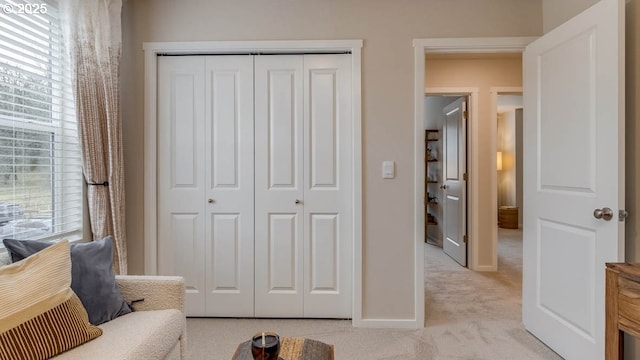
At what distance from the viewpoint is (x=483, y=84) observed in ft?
13.3

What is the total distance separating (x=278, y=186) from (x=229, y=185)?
1.22 ft

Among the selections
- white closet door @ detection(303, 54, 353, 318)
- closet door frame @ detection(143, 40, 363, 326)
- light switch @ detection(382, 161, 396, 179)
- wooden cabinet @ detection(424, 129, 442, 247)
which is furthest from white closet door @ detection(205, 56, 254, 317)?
wooden cabinet @ detection(424, 129, 442, 247)

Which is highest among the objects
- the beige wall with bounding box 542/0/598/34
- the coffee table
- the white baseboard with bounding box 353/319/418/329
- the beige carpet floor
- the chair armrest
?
the beige wall with bounding box 542/0/598/34

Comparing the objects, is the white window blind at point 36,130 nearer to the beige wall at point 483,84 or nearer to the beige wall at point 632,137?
the beige wall at point 632,137

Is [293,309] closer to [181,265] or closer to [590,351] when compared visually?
[181,265]

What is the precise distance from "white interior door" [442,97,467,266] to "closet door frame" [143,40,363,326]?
216 cm

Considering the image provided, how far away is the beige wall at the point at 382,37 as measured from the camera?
8.32 feet

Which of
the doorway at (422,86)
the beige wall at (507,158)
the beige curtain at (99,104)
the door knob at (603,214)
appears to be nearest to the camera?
the door knob at (603,214)

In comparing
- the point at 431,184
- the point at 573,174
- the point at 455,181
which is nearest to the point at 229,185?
the point at 573,174

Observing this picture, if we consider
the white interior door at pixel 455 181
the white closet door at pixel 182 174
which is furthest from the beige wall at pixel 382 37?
the white interior door at pixel 455 181

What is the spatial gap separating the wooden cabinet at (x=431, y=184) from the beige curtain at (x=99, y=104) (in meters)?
4.49

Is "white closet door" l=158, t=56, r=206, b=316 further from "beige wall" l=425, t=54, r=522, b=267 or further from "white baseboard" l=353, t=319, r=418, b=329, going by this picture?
"beige wall" l=425, t=54, r=522, b=267

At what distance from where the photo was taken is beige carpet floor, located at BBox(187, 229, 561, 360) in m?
2.20

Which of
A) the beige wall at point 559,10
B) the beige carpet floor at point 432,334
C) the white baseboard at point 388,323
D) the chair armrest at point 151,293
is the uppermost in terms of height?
the beige wall at point 559,10
